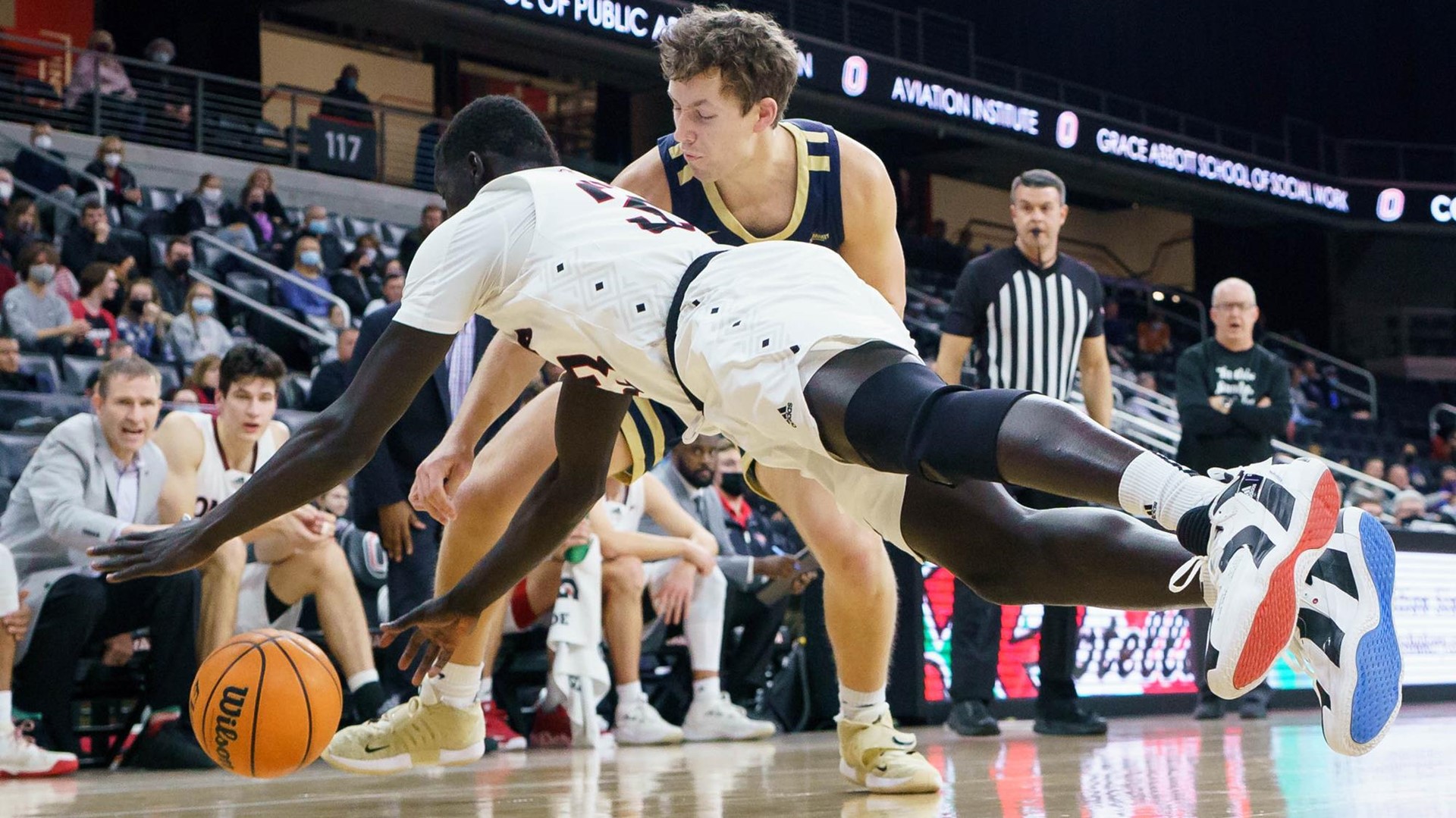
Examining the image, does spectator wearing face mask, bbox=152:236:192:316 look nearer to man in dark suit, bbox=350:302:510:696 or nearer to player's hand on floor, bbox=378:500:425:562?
man in dark suit, bbox=350:302:510:696

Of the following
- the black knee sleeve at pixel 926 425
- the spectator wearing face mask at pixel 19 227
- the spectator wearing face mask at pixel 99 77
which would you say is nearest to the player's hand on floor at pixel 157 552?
the black knee sleeve at pixel 926 425

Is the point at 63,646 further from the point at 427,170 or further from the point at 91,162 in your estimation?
the point at 427,170

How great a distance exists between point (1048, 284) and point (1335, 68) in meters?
21.6

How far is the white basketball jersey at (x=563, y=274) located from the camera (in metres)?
2.54

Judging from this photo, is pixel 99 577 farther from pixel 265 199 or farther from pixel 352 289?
pixel 265 199

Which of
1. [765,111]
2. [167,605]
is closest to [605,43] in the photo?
[167,605]

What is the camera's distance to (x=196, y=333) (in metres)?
9.64

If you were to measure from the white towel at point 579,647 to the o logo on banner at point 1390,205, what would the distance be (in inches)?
821

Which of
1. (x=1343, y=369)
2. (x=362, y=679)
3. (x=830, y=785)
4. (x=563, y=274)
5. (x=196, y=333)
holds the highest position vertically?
(x=1343, y=369)

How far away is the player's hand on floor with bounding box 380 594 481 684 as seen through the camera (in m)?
3.04

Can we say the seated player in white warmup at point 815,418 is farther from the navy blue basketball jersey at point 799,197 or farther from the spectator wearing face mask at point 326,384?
the spectator wearing face mask at point 326,384

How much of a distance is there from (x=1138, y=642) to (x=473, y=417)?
4.85 metres

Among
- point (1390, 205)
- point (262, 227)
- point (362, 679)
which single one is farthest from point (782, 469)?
point (1390, 205)

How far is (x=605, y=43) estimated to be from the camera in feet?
49.4
